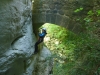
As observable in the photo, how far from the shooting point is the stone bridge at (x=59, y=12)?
5183 millimetres

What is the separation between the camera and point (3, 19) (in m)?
4.32

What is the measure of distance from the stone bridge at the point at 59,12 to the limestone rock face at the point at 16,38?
0.31 m

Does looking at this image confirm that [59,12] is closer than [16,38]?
No

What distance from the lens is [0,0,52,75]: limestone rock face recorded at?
442 cm

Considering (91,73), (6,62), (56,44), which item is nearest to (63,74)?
(91,73)

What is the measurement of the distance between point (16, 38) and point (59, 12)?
5.25 feet

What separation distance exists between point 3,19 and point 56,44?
347 cm

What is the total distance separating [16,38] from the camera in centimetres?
514

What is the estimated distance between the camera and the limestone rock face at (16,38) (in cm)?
442

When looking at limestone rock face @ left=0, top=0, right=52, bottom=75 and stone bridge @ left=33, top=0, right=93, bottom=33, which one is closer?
limestone rock face @ left=0, top=0, right=52, bottom=75

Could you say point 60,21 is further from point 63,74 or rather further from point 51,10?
point 63,74

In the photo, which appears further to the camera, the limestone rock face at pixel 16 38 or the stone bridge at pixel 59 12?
→ the stone bridge at pixel 59 12

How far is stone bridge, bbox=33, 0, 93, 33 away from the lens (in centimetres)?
518

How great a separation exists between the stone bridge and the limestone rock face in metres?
0.31
